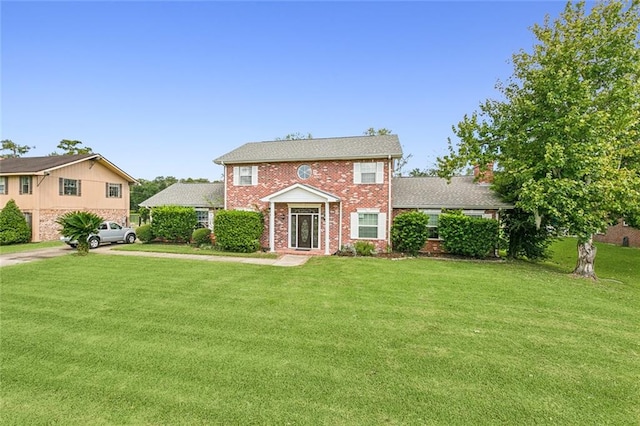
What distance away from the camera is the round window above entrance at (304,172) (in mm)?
17188

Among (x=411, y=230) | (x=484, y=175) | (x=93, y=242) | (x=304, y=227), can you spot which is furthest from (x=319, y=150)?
(x=93, y=242)

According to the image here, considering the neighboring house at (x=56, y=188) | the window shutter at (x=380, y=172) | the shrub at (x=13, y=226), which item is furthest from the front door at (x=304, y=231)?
the shrub at (x=13, y=226)

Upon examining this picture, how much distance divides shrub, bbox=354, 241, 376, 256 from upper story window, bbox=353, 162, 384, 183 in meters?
3.45

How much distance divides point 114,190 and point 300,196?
19581mm

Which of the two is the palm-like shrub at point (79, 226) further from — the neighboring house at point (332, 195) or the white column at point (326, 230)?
the white column at point (326, 230)

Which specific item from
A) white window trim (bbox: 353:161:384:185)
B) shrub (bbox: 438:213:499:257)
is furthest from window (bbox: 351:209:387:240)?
shrub (bbox: 438:213:499:257)

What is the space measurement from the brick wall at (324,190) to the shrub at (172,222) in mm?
3070

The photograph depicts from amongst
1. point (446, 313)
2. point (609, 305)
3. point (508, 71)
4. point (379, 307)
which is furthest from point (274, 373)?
point (508, 71)

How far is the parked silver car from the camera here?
706 inches

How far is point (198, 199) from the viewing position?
20891 mm

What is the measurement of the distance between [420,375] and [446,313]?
9.96 feet

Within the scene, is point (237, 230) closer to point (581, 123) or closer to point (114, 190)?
point (581, 123)

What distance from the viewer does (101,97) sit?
64.5 feet

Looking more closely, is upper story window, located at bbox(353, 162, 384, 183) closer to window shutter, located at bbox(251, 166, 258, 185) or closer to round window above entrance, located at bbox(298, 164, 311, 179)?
round window above entrance, located at bbox(298, 164, 311, 179)
